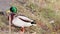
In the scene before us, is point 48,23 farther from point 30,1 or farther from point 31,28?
point 30,1

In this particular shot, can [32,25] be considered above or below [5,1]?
below

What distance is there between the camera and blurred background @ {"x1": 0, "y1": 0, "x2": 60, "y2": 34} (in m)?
7.41

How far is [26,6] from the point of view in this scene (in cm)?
895

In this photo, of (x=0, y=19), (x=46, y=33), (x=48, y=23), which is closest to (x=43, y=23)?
(x=48, y=23)

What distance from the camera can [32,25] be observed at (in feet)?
25.0

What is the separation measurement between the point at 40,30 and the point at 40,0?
227 centimetres

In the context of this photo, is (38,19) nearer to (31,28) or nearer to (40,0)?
(31,28)

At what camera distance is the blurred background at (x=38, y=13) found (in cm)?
741

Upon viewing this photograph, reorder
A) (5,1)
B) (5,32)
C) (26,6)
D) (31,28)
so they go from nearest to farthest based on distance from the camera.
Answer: (5,32), (31,28), (5,1), (26,6)

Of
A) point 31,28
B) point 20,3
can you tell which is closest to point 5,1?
point 20,3

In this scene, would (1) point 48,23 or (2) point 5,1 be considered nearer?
(1) point 48,23

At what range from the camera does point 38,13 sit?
8.56 meters

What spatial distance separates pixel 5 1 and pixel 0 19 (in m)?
0.95

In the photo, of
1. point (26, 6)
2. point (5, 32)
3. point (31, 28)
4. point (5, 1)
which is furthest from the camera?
point (26, 6)
